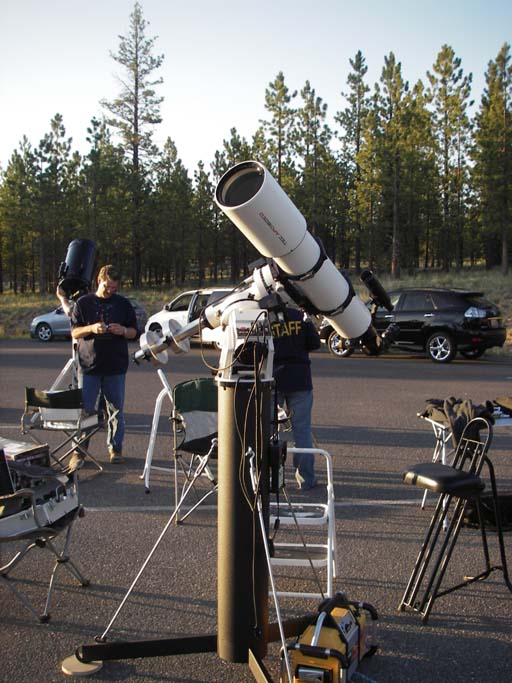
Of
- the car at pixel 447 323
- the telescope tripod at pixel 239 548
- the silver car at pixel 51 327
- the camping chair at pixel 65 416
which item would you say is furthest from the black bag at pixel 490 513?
the silver car at pixel 51 327

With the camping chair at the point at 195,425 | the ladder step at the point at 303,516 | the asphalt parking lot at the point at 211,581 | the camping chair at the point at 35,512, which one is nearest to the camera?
the asphalt parking lot at the point at 211,581

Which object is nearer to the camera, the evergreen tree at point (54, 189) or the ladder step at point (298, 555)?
the ladder step at point (298, 555)

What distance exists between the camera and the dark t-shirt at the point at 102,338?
23.2 ft

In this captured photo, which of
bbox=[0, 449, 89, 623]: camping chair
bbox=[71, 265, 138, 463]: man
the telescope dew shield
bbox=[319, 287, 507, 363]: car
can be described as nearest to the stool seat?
bbox=[0, 449, 89, 623]: camping chair

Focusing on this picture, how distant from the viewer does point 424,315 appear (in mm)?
16797

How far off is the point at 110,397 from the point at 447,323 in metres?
11.2

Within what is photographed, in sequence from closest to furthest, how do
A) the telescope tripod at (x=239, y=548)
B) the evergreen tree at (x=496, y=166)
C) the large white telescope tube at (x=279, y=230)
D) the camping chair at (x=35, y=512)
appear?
the telescope tripod at (x=239, y=548) → the large white telescope tube at (x=279, y=230) → the camping chair at (x=35, y=512) → the evergreen tree at (x=496, y=166)

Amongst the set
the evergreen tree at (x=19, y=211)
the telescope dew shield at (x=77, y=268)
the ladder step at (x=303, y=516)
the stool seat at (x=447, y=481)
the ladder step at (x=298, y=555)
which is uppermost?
the evergreen tree at (x=19, y=211)

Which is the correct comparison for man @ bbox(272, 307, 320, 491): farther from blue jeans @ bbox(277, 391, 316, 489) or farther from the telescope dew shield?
the telescope dew shield

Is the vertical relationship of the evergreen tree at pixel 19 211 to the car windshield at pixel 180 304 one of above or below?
above

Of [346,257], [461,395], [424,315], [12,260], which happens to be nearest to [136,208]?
[12,260]

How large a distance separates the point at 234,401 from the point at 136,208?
48365mm

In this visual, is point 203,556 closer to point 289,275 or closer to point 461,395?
point 289,275

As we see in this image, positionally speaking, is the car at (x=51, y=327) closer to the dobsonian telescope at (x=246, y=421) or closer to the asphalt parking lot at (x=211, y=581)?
the asphalt parking lot at (x=211, y=581)
